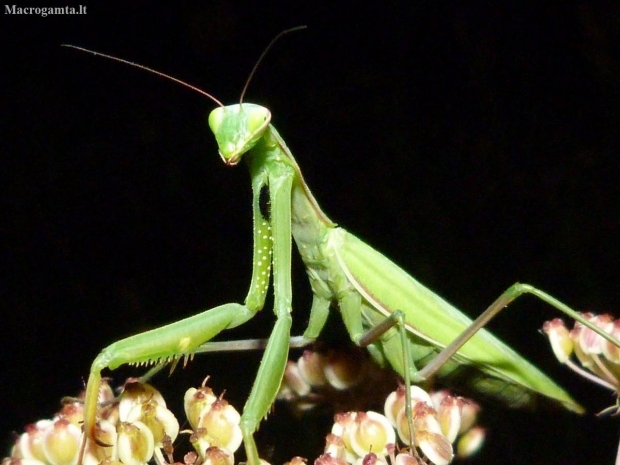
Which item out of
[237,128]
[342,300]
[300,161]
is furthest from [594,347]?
[300,161]

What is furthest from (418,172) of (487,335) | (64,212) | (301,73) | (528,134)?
(64,212)

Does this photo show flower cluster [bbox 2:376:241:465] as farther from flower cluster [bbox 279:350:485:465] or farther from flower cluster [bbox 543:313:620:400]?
flower cluster [bbox 543:313:620:400]

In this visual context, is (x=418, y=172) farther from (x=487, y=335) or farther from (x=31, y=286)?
(x=31, y=286)

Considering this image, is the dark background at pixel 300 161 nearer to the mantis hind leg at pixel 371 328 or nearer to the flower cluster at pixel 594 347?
the mantis hind leg at pixel 371 328

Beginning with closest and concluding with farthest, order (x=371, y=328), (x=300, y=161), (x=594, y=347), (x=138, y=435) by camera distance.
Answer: (x=138, y=435), (x=594, y=347), (x=371, y=328), (x=300, y=161)

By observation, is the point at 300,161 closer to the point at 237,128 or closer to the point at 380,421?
the point at 237,128

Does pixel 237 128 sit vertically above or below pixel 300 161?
above
